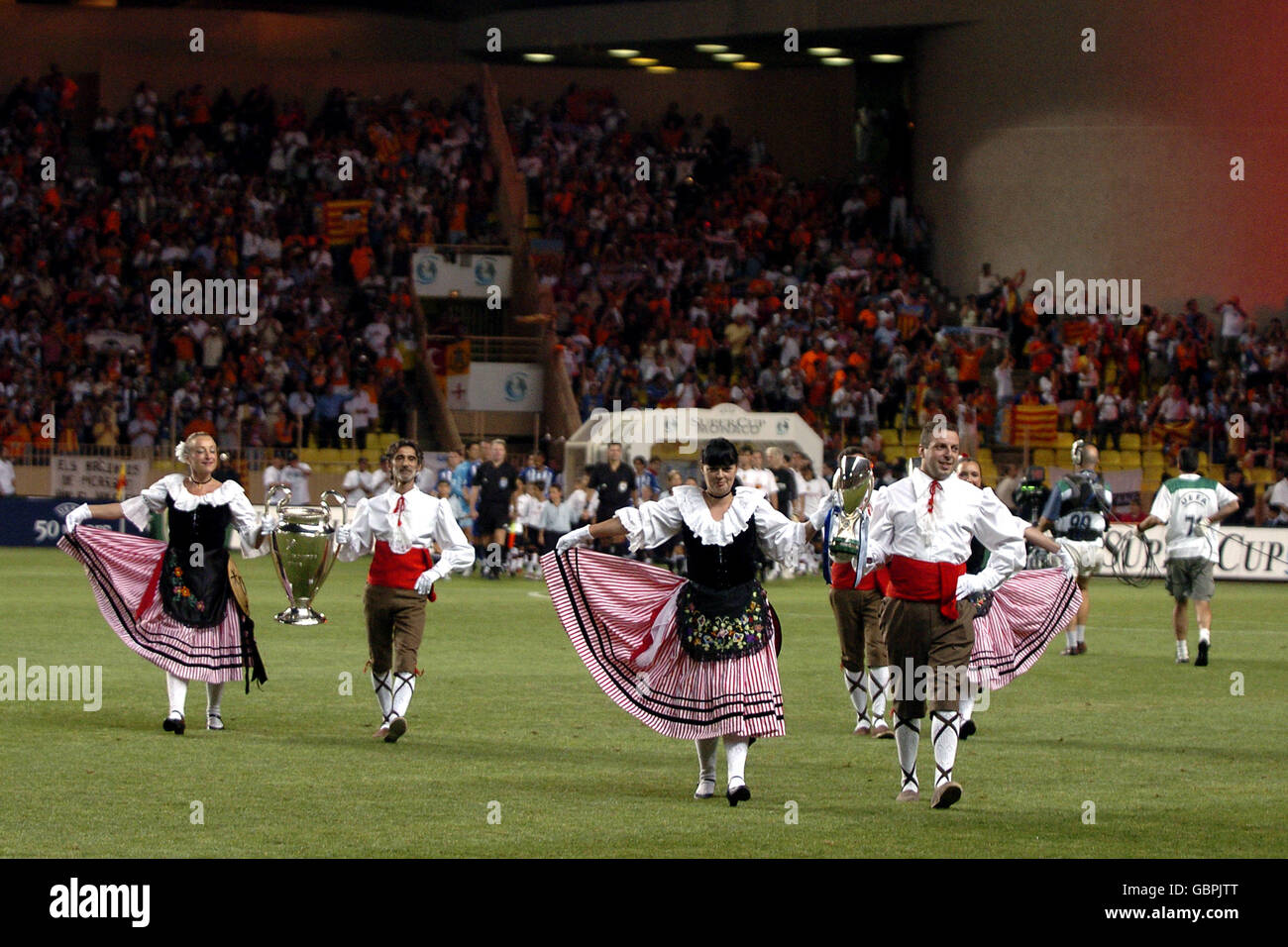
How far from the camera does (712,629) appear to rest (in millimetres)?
10070

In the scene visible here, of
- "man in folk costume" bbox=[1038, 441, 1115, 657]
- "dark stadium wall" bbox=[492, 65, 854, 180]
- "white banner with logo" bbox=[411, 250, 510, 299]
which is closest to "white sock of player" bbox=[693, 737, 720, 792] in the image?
"man in folk costume" bbox=[1038, 441, 1115, 657]

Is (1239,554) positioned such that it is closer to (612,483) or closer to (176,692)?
(612,483)

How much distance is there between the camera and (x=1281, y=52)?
119 ft

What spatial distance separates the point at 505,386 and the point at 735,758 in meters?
26.9

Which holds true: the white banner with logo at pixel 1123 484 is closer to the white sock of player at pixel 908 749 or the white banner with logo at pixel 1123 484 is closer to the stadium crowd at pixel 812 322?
the stadium crowd at pixel 812 322

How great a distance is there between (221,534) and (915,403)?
22.7 metres

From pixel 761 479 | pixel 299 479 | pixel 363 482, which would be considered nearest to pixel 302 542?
pixel 761 479

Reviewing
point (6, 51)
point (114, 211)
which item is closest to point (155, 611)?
point (114, 211)

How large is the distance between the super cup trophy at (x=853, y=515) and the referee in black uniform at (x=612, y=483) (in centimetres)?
1777

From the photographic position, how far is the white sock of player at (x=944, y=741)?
9891 mm

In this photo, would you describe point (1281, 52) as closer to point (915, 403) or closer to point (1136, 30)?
Result: point (1136, 30)

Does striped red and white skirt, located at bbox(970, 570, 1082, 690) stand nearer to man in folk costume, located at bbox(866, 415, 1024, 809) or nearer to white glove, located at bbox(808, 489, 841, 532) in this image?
man in folk costume, located at bbox(866, 415, 1024, 809)

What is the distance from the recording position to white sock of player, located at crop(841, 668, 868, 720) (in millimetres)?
13016

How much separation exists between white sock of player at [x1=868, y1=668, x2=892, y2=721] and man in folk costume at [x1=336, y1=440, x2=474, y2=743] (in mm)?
2699
